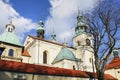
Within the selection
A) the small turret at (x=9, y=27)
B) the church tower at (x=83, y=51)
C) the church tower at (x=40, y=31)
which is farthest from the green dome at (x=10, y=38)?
the church tower at (x=40, y=31)

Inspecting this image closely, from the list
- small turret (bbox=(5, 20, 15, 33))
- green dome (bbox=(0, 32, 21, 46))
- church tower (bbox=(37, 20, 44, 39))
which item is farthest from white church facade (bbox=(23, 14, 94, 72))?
church tower (bbox=(37, 20, 44, 39))

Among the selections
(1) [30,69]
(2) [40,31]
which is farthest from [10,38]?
(2) [40,31]

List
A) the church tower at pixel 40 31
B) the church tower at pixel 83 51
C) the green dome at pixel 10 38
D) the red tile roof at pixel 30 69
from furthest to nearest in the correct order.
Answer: the church tower at pixel 40 31 → the church tower at pixel 83 51 → the green dome at pixel 10 38 → the red tile roof at pixel 30 69

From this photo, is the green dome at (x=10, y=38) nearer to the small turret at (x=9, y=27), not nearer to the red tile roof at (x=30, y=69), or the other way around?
the small turret at (x=9, y=27)

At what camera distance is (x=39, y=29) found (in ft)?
160

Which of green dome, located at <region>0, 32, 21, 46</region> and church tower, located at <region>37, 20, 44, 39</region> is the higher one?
church tower, located at <region>37, 20, 44, 39</region>

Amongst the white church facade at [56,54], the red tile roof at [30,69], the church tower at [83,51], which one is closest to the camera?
the red tile roof at [30,69]

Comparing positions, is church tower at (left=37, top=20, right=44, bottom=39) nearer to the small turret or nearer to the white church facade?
the white church facade

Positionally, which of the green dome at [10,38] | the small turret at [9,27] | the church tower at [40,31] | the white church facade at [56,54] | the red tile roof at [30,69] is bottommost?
the red tile roof at [30,69]

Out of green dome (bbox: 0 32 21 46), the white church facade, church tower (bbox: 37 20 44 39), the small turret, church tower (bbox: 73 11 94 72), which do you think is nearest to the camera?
green dome (bbox: 0 32 21 46)

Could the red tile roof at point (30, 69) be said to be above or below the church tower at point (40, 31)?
below

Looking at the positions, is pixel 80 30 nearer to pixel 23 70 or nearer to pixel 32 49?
pixel 32 49

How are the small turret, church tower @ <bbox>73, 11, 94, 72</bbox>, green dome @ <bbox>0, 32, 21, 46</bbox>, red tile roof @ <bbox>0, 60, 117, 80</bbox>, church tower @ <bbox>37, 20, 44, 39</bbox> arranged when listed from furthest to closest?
church tower @ <bbox>37, 20, 44, 39</bbox>
church tower @ <bbox>73, 11, 94, 72</bbox>
the small turret
green dome @ <bbox>0, 32, 21, 46</bbox>
red tile roof @ <bbox>0, 60, 117, 80</bbox>

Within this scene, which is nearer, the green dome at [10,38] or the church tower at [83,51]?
the green dome at [10,38]
